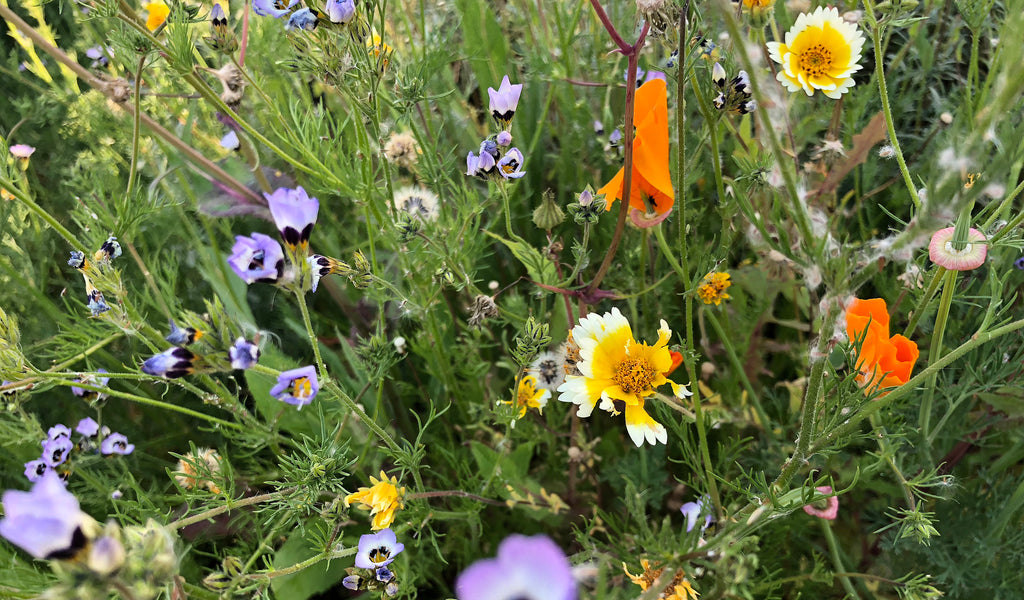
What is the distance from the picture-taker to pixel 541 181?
44.8 inches

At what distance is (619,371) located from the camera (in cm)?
65

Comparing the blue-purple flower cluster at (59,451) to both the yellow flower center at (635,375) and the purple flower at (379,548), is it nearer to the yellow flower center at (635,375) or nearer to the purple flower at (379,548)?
the purple flower at (379,548)

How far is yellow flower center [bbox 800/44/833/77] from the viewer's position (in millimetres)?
772

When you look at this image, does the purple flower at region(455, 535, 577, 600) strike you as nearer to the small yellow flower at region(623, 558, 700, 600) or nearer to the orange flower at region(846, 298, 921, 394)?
the small yellow flower at region(623, 558, 700, 600)

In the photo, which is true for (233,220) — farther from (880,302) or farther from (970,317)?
(970,317)

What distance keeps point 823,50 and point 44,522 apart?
0.85 meters

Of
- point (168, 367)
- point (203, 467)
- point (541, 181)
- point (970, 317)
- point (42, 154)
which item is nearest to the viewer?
point (168, 367)

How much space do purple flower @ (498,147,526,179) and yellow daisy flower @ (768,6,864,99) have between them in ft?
1.09

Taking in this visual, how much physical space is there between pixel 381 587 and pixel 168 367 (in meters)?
0.31

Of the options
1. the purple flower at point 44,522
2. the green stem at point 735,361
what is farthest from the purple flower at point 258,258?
the green stem at point 735,361

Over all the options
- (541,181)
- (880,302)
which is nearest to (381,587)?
(880,302)

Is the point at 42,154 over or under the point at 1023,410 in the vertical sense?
over

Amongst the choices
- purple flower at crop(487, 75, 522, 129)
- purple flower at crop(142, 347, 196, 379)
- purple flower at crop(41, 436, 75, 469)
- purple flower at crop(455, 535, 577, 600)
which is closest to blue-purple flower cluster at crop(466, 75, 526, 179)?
purple flower at crop(487, 75, 522, 129)

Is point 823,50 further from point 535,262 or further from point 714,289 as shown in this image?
point 535,262
